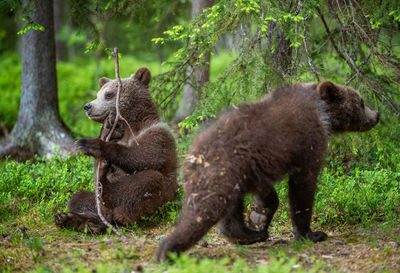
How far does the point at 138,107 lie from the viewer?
6.74 metres

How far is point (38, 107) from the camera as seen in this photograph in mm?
9445

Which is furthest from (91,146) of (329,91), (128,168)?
(329,91)

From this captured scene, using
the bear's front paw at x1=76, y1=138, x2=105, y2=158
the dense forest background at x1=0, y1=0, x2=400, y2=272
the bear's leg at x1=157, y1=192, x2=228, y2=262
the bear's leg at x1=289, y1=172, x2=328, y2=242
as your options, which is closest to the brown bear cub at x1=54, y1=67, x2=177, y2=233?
the bear's front paw at x1=76, y1=138, x2=105, y2=158

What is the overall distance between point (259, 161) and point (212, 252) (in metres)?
1.11

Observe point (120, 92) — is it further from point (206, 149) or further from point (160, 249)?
point (160, 249)

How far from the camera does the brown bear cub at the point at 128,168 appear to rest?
6016 mm

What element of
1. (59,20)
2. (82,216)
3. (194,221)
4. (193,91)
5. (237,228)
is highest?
(59,20)

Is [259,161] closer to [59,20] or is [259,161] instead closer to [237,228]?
[237,228]

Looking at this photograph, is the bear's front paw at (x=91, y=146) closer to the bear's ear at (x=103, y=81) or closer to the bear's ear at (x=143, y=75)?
the bear's ear at (x=143, y=75)

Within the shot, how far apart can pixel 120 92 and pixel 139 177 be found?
136cm

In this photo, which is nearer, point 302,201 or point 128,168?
point 302,201

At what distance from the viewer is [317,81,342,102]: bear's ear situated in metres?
5.41

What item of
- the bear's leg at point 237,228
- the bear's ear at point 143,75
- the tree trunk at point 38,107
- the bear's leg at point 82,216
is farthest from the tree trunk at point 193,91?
the bear's leg at point 237,228

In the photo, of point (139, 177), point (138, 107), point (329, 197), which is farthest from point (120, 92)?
point (329, 197)
